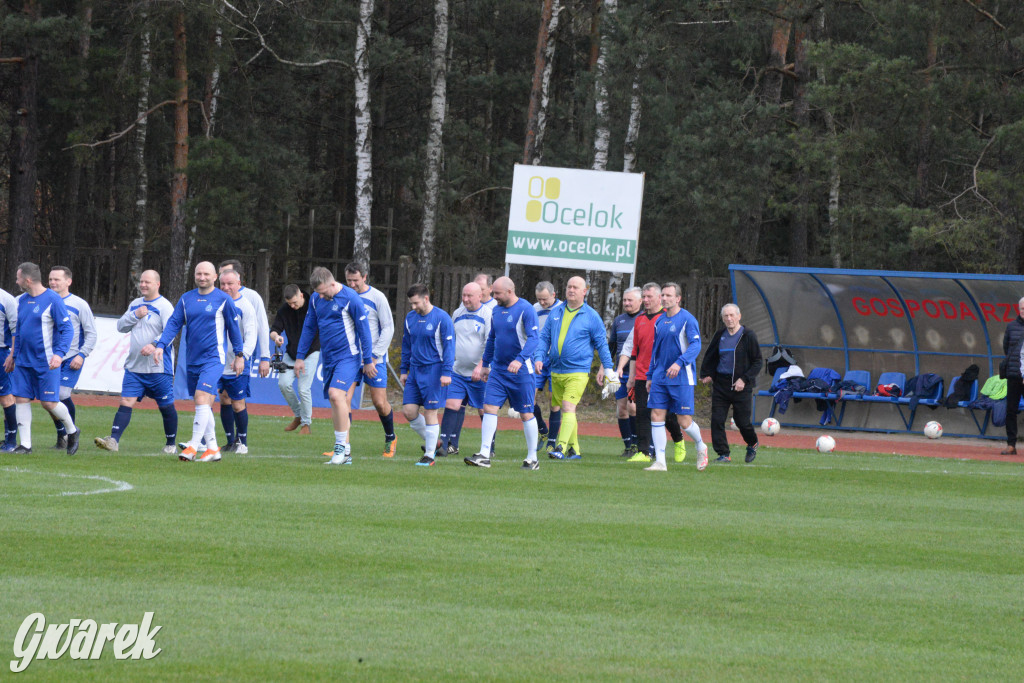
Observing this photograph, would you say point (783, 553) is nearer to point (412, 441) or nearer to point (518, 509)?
point (518, 509)

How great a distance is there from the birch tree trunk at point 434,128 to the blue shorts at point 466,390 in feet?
48.4

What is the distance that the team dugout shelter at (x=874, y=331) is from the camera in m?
22.1

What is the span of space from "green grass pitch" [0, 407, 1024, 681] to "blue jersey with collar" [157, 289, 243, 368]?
1.11m

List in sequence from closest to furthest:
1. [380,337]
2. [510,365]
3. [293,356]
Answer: [510,365], [380,337], [293,356]

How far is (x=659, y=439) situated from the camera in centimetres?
1377

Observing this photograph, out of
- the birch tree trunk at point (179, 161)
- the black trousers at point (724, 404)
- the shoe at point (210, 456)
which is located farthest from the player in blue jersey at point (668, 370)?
the birch tree trunk at point (179, 161)

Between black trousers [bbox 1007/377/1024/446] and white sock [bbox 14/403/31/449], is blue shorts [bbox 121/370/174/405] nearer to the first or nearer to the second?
white sock [bbox 14/403/31/449]

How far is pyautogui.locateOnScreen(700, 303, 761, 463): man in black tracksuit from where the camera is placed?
15.3m

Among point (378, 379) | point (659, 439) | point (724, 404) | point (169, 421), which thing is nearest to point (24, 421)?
point (169, 421)

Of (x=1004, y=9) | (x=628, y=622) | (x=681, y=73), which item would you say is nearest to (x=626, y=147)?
(x=681, y=73)

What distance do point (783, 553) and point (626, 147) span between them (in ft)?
75.9

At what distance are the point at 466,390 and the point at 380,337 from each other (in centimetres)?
125

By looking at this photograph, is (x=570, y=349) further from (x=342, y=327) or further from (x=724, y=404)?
(x=342, y=327)

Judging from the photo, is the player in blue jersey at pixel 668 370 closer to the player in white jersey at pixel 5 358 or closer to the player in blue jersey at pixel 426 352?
the player in blue jersey at pixel 426 352
